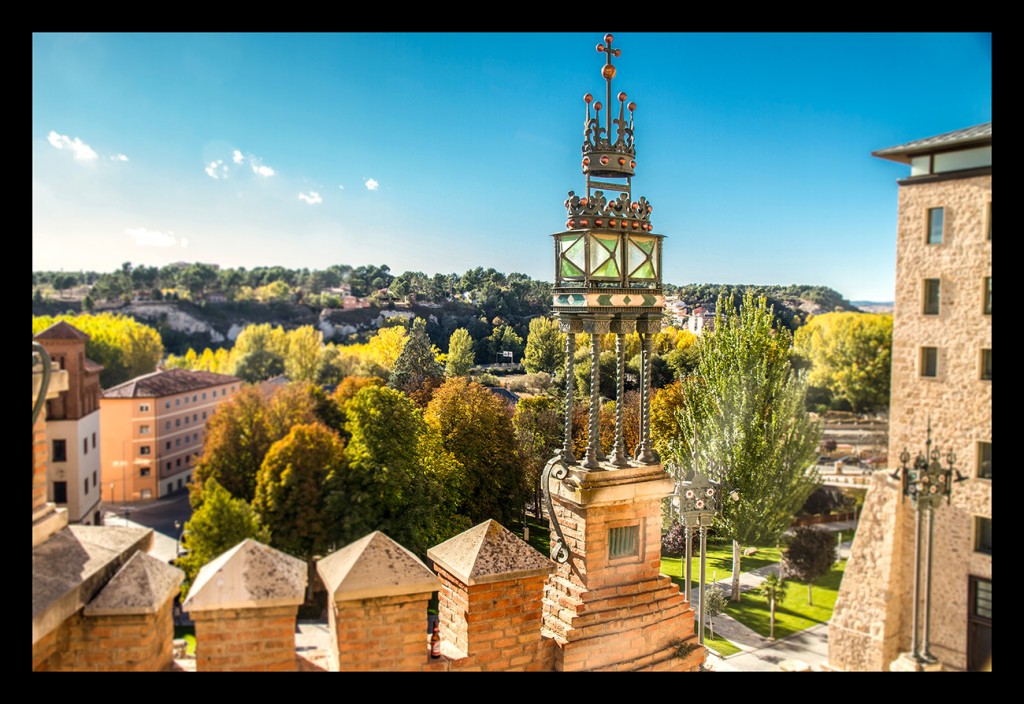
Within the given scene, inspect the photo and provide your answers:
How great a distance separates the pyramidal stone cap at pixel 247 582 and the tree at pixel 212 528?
0.19 metres

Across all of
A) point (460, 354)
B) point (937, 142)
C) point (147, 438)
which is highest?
point (937, 142)

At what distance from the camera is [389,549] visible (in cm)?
262

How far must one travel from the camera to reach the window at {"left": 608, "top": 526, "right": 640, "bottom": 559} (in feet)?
10.4

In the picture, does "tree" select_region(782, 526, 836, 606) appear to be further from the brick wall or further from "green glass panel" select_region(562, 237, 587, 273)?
the brick wall

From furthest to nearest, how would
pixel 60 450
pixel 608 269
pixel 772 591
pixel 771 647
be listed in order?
pixel 772 591 → pixel 771 647 → pixel 608 269 → pixel 60 450

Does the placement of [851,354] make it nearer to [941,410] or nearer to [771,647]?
[941,410]

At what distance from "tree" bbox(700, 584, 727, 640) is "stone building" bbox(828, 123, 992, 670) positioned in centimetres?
49

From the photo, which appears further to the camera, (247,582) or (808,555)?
(808,555)

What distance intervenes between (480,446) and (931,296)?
2.10m

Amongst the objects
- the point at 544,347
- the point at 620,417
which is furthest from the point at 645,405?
the point at 544,347

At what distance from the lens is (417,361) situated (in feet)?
11.1

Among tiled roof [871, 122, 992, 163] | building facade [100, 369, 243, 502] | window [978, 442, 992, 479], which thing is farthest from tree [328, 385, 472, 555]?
tiled roof [871, 122, 992, 163]
